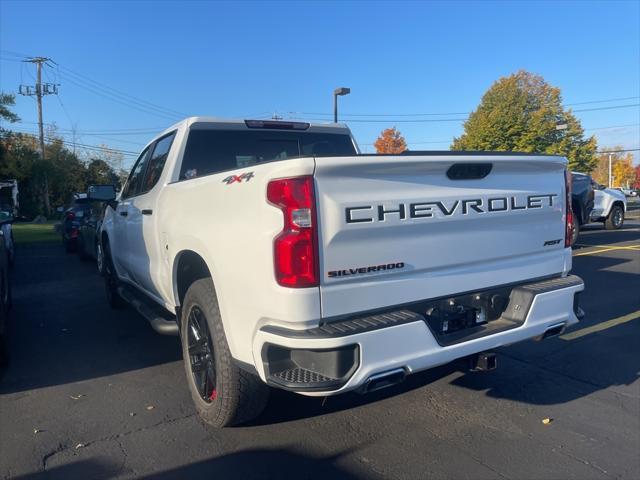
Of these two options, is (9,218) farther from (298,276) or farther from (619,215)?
(619,215)

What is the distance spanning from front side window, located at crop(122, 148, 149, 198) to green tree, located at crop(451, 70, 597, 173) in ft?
101

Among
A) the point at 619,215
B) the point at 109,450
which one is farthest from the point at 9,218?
the point at 619,215

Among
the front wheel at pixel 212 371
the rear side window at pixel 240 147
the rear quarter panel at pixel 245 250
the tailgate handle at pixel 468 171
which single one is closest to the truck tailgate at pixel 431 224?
the tailgate handle at pixel 468 171

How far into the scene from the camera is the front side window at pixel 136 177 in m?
5.37

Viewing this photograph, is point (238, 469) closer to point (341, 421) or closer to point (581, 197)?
point (341, 421)

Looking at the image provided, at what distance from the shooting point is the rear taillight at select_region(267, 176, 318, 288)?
8.21 ft

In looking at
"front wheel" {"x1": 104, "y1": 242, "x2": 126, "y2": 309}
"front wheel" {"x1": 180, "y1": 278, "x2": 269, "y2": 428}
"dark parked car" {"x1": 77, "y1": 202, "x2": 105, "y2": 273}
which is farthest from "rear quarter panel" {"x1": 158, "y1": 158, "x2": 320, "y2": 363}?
"dark parked car" {"x1": 77, "y1": 202, "x2": 105, "y2": 273}

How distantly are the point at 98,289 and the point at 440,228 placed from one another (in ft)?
23.4

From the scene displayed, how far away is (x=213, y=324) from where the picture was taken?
314 cm

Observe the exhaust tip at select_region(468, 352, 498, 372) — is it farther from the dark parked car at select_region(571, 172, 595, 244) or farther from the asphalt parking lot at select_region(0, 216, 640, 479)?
the dark parked car at select_region(571, 172, 595, 244)

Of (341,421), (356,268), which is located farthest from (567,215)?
(341,421)

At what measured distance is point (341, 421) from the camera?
352cm

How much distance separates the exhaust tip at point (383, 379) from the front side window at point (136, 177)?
3.62 metres

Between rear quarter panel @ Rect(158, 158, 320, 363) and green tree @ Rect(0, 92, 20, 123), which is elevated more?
green tree @ Rect(0, 92, 20, 123)
